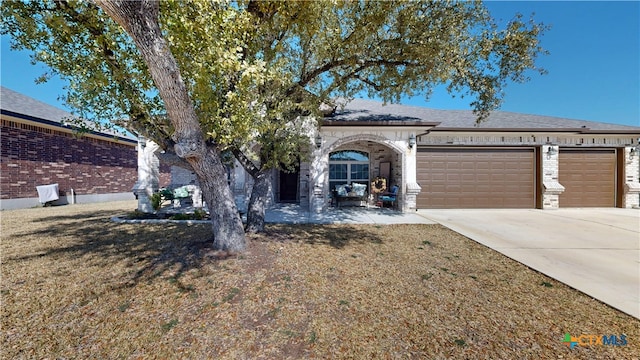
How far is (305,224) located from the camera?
7418 millimetres

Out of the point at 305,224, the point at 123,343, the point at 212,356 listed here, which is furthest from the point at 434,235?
the point at 123,343

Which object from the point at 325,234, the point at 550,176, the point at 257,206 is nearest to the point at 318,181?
the point at 325,234

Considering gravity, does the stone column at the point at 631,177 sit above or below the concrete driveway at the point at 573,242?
above

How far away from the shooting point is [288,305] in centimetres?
302

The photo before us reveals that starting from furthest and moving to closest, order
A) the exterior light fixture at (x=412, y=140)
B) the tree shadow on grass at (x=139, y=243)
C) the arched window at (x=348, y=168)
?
the arched window at (x=348, y=168) < the exterior light fixture at (x=412, y=140) < the tree shadow on grass at (x=139, y=243)

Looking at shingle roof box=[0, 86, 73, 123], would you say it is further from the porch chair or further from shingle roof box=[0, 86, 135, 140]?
the porch chair

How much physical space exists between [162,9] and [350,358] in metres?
5.15

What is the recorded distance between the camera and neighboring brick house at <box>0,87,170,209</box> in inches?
398

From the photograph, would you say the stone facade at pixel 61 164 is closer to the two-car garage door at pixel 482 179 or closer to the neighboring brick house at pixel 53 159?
the neighboring brick house at pixel 53 159

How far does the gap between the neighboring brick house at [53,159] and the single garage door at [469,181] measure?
1208cm

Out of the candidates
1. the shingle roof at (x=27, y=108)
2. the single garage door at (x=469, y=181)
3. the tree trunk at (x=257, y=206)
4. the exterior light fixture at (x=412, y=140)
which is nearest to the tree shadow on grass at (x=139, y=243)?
the tree trunk at (x=257, y=206)

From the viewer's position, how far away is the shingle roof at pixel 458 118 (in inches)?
392

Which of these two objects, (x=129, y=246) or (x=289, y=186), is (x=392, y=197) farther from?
(x=129, y=246)

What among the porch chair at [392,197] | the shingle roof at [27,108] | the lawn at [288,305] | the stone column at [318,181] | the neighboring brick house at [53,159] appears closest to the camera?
the lawn at [288,305]
